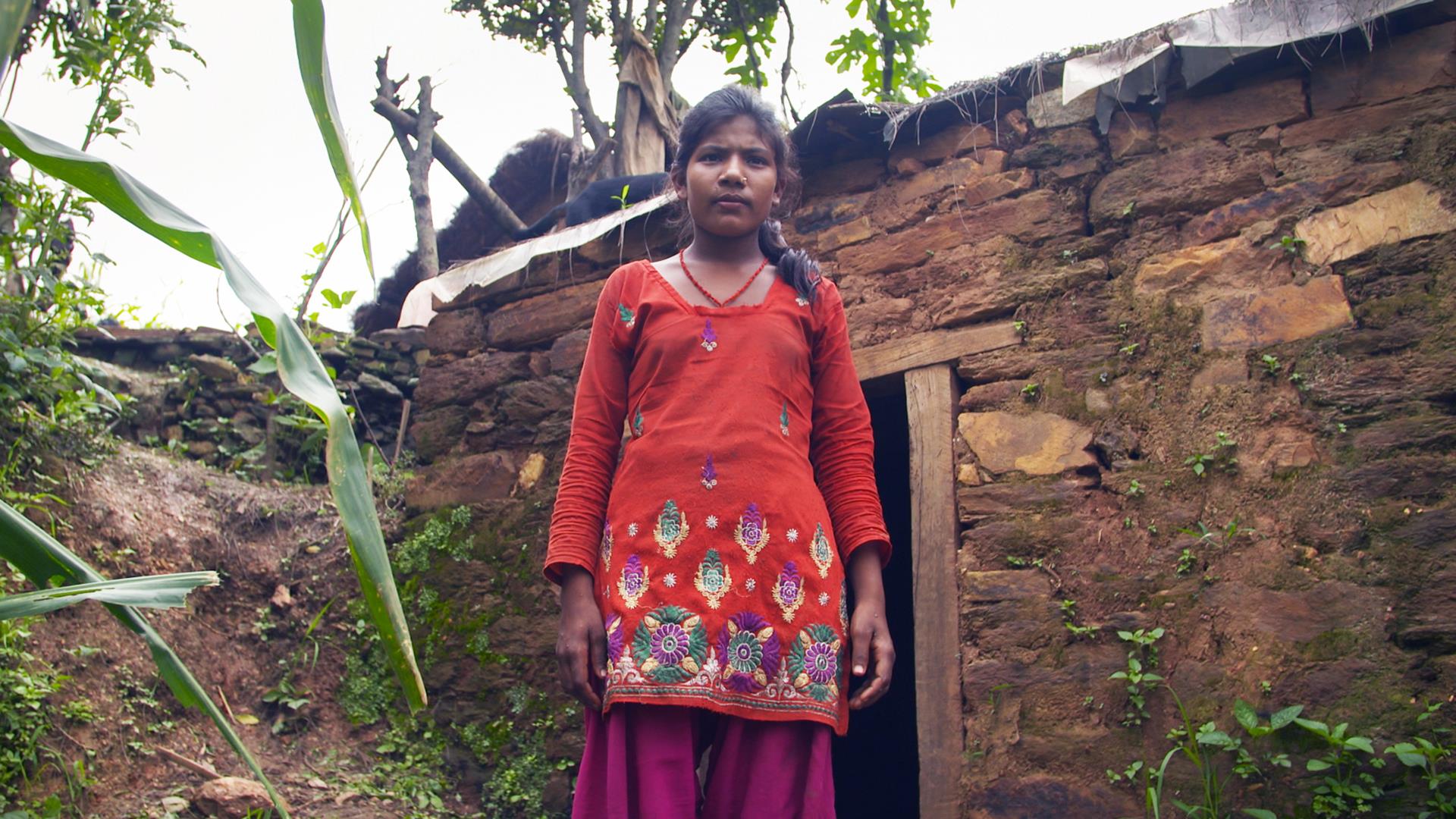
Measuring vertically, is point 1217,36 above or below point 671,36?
below

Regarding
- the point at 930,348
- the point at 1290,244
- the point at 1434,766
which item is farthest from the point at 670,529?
the point at 1290,244

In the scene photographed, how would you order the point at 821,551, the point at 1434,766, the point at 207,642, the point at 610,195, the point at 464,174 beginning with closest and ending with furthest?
the point at 821,551 < the point at 1434,766 < the point at 207,642 < the point at 610,195 < the point at 464,174

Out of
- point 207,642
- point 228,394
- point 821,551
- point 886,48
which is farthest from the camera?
point 886,48

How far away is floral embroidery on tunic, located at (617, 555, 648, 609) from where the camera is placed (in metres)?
1.88

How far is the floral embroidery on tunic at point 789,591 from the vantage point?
1.88 m

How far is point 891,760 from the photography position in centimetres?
459

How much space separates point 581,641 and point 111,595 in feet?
3.54

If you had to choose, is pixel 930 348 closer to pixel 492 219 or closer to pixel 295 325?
pixel 295 325

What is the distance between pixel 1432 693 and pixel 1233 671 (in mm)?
362

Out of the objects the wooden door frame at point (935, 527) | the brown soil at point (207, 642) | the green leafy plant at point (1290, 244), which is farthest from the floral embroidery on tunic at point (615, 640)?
the green leafy plant at point (1290, 244)

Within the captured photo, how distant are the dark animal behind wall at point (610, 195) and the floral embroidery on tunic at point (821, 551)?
2.04 m

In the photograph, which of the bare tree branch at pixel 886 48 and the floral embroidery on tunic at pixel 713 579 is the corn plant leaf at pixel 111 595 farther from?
the bare tree branch at pixel 886 48

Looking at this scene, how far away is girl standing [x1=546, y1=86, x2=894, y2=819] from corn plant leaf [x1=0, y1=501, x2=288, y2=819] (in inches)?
35.7

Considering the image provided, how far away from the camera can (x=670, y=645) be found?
1.83 m
